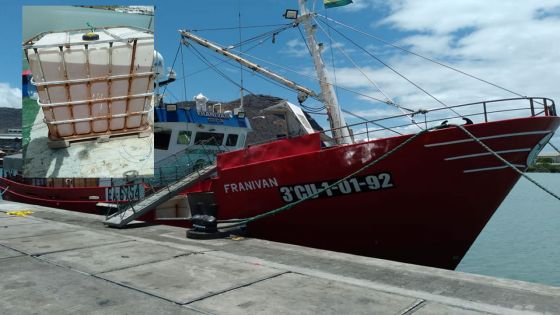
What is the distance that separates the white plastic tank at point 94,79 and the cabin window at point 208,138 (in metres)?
9.29

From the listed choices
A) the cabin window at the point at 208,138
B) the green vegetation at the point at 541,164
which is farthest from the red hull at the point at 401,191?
the cabin window at the point at 208,138

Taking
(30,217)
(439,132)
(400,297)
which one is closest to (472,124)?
(439,132)

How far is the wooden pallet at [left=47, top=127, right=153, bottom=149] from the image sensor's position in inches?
252

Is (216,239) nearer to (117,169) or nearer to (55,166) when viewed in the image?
(117,169)

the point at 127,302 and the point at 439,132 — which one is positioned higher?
the point at 439,132

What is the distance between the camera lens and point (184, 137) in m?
16.1

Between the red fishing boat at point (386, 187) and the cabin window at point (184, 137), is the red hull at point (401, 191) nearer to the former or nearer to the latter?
the red fishing boat at point (386, 187)

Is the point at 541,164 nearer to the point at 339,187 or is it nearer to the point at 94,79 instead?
the point at 339,187

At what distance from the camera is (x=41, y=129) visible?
6.26 m

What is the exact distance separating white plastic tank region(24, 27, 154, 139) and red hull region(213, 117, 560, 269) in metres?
3.58

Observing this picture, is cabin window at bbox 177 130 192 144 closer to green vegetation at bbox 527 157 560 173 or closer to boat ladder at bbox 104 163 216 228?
boat ladder at bbox 104 163 216 228

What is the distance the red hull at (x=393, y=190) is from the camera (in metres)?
8.04

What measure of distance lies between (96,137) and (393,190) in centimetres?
542

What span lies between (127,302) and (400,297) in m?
2.98
